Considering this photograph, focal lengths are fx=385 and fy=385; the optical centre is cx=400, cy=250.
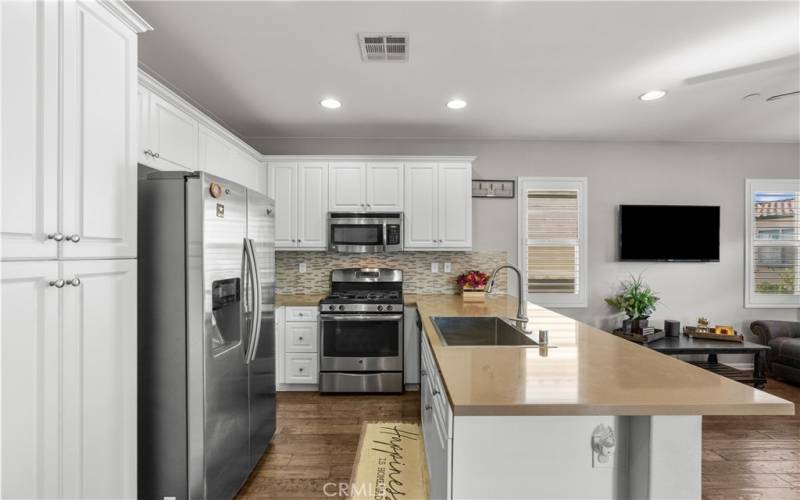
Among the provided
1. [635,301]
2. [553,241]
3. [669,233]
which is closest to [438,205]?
[553,241]

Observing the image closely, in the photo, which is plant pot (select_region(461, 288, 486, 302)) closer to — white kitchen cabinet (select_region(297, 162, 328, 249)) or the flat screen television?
white kitchen cabinet (select_region(297, 162, 328, 249))

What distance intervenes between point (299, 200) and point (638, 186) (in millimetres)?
3729

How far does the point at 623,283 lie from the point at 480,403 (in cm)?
394

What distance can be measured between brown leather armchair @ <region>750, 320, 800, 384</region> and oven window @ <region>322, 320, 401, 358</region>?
388 centimetres

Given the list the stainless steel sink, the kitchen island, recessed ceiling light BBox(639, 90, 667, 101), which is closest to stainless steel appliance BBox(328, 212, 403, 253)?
the stainless steel sink

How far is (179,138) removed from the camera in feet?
8.00

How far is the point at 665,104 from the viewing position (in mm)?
3229

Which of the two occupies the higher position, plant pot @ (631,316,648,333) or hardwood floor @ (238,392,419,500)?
plant pot @ (631,316,648,333)

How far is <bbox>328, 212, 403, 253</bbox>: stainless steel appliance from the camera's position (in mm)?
3865

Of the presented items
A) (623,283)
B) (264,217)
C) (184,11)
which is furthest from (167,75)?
(623,283)

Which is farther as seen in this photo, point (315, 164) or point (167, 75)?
point (315, 164)

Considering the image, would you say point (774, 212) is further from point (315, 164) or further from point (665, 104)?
point (315, 164)

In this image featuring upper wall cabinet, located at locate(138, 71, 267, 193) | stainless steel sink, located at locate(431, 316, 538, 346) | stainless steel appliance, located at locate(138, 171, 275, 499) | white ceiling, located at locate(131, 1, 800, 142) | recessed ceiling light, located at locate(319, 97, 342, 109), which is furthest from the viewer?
recessed ceiling light, located at locate(319, 97, 342, 109)

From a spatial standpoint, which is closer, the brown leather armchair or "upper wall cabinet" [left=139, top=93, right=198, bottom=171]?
"upper wall cabinet" [left=139, top=93, right=198, bottom=171]
